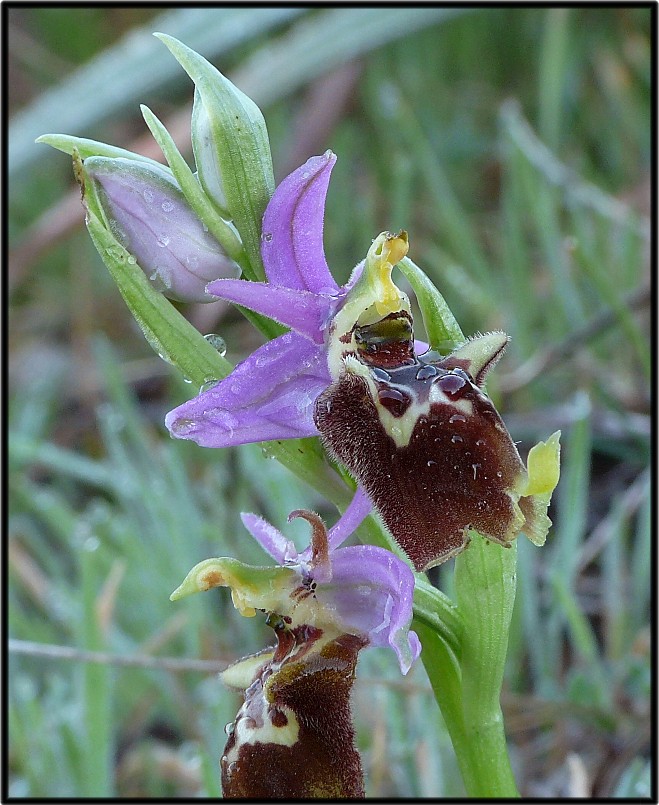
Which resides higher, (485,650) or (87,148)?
(87,148)

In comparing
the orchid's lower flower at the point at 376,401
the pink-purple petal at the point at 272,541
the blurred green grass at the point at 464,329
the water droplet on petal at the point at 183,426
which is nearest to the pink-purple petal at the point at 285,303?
the orchid's lower flower at the point at 376,401

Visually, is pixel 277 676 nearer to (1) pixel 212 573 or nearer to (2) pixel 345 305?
(1) pixel 212 573

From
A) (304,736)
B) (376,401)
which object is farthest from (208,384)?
(304,736)

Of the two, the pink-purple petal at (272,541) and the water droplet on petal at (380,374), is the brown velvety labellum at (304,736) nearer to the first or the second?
the pink-purple petal at (272,541)

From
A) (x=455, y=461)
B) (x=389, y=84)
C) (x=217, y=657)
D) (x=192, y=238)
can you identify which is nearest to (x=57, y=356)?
(x=389, y=84)

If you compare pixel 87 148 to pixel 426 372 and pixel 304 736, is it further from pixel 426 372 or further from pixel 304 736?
pixel 304 736

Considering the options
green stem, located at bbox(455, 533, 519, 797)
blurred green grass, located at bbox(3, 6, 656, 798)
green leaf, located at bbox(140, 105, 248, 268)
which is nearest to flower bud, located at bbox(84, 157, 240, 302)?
green leaf, located at bbox(140, 105, 248, 268)

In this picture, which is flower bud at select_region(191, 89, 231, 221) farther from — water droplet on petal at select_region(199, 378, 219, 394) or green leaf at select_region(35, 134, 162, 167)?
water droplet on petal at select_region(199, 378, 219, 394)
